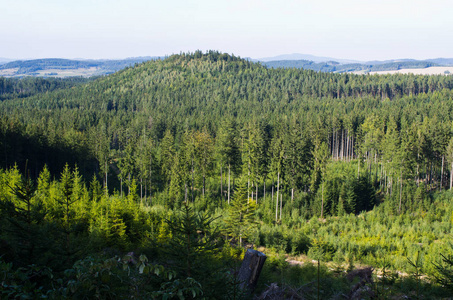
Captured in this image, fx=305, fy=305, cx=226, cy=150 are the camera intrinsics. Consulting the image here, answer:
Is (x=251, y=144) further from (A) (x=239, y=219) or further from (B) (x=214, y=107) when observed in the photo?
(B) (x=214, y=107)

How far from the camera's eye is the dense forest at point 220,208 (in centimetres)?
533

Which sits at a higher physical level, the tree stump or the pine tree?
the tree stump

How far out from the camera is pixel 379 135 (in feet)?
196

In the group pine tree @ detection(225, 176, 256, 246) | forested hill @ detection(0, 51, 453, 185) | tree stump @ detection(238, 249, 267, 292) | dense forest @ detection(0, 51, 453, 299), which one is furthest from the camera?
forested hill @ detection(0, 51, 453, 185)

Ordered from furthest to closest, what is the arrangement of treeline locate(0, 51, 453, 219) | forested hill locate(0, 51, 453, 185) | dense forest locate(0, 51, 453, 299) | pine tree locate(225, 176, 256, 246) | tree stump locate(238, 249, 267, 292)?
forested hill locate(0, 51, 453, 185) < treeline locate(0, 51, 453, 219) < pine tree locate(225, 176, 256, 246) < tree stump locate(238, 249, 267, 292) < dense forest locate(0, 51, 453, 299)

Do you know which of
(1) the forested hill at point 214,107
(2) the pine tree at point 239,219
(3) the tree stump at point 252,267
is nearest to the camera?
(3) the tree stump at point 252,267

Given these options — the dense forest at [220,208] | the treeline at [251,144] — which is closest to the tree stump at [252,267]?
the dense forest at [220,208]

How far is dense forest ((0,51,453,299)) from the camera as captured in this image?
17.5 feet

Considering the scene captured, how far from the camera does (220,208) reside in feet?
135

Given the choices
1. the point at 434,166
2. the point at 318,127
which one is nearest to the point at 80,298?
the point at 434,166

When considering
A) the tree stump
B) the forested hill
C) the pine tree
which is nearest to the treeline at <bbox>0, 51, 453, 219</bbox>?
the forested hill

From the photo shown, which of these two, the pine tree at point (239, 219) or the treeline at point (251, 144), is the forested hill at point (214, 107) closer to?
the treeline at point (251, 144)

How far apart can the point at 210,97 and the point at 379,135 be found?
8499 cm

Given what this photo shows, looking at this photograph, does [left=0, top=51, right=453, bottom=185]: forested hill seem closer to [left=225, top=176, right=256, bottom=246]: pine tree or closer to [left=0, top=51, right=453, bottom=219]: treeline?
[left=0, top=51, right=453, bottom=219]: treeline
